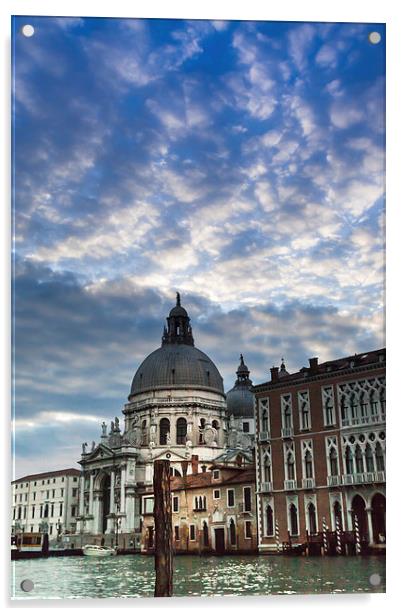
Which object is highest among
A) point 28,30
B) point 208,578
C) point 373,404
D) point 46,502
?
point 28,30

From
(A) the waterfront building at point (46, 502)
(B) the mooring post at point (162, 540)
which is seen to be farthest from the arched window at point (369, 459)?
(A) the waterfront building at point (46, 502)

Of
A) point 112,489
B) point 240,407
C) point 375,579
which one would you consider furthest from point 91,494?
point 240,407

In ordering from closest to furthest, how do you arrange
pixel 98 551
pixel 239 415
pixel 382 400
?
pixel 382 400 → pixel 98 551 → pixel 239 415

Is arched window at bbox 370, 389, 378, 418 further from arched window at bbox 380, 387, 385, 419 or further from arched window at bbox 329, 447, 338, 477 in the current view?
arched window at bbox 329, 447, 338, 477

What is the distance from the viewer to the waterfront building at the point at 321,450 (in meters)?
9.27

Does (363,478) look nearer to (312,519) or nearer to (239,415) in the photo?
(312,519)

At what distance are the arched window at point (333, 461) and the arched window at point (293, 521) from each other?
2.27 ft

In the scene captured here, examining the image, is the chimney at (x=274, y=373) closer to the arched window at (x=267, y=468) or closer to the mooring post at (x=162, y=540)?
the arched window at (x=267, y=468)

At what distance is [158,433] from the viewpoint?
2609 cm

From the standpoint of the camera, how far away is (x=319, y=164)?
8.95 meters

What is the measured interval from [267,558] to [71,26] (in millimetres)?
6764

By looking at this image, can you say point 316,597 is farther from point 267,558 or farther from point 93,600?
point 267,558

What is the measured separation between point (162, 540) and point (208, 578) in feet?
4.04

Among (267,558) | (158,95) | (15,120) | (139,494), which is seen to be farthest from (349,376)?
(139,494)
